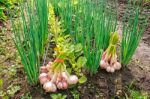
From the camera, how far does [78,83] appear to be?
2670 millimetres

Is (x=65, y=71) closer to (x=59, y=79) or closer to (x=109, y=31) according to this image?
(x=59, y=79)

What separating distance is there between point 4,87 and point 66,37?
763 millimetres

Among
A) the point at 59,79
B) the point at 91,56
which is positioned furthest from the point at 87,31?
the point at 59,79

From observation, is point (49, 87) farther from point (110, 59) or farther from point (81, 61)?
point (110, 59)

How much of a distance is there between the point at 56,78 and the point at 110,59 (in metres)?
0.52

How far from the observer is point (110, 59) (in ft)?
9.16

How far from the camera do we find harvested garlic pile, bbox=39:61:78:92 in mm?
2482

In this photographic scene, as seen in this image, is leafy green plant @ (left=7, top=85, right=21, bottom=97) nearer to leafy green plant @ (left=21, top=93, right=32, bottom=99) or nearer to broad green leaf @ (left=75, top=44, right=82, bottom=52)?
leafy green plant @ (left=21, top=93, right=32, bottom=99)

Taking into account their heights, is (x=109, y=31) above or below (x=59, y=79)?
above

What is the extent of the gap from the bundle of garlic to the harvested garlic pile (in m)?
0.33

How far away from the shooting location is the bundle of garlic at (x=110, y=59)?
8.98ft

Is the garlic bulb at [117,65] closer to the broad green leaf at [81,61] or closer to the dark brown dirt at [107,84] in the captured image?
the dark brown dirt at [107,84]

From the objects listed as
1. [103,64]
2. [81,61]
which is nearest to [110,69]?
[103,64]

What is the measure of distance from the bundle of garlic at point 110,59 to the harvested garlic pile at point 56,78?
0.33 m
